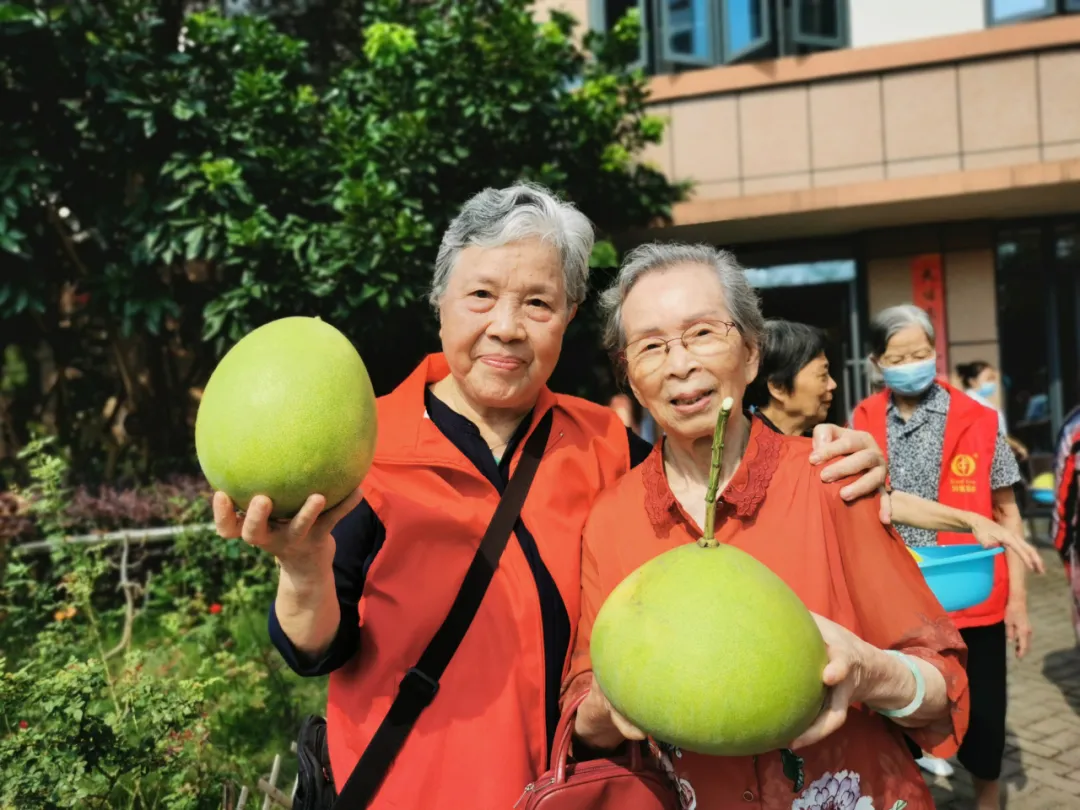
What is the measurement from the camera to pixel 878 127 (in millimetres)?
9172

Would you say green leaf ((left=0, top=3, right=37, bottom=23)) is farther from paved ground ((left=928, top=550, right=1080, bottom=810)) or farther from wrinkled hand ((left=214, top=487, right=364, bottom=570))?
paved ground ((left=928, top=550, right=1080, bottom=810))

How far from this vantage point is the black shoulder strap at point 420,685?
163cm

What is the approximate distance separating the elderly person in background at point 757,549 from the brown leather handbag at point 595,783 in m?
0.04

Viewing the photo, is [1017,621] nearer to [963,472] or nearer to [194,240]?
[963,472]

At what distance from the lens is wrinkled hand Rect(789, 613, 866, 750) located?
125 cm

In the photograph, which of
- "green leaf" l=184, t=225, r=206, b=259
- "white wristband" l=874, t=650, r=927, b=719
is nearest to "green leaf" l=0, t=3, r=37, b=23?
"green leaf" l=184, t=225, r=206, b=259

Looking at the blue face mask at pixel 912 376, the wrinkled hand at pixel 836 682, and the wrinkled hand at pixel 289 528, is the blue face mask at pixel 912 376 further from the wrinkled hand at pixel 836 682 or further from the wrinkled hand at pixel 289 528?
the wrinkled hand at pixel 289 528

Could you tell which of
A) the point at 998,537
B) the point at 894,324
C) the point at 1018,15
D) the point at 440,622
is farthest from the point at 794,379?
the point at 1018,15

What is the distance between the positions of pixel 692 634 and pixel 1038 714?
4.83 m

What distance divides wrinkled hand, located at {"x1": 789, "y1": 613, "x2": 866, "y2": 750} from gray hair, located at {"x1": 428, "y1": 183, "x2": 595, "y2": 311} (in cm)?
100

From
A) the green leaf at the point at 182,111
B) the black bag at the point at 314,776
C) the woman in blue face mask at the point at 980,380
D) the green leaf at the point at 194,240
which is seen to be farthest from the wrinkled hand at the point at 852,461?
the woman in blue face mask at the point at 980,380

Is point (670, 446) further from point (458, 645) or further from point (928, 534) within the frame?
point (928, 534)

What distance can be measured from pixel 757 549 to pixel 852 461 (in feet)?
0.85

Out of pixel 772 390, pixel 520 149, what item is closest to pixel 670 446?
pixel 772 390
